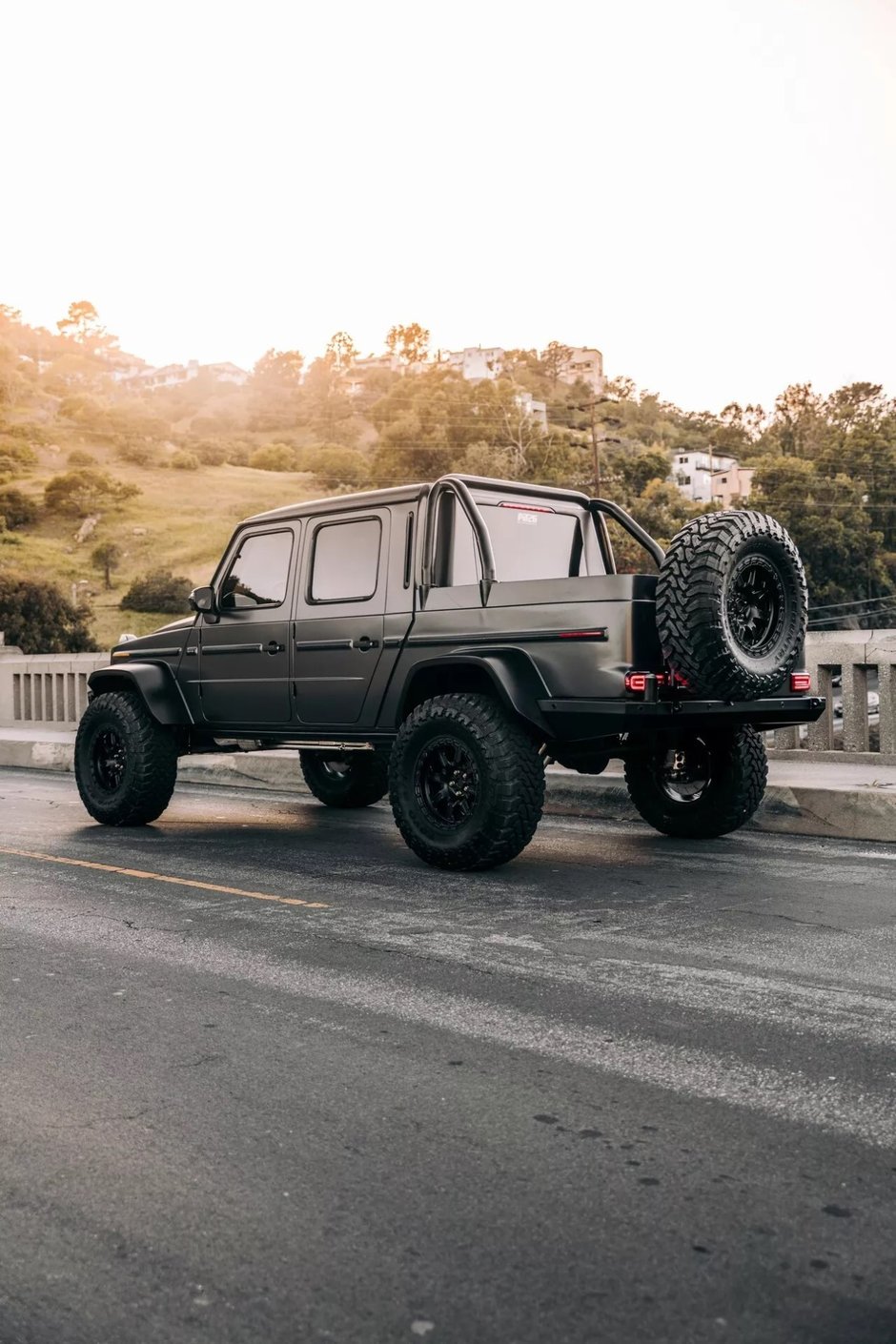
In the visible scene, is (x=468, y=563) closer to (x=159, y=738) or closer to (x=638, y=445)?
(x=159, y=738)

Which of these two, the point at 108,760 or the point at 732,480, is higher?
the point at 732,480

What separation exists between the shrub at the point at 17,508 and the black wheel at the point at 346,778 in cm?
10804

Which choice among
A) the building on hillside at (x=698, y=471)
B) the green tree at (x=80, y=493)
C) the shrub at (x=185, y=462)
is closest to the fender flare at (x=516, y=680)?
the green tree at (x=80, y=493)

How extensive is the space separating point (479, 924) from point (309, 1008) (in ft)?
5.36

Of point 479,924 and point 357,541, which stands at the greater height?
point 357,541

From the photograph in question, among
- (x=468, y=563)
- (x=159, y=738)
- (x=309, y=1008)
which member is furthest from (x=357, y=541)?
(x=309, y=1008)

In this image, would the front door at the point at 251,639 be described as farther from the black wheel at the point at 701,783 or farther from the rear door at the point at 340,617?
the black wheel at the point at 701,783

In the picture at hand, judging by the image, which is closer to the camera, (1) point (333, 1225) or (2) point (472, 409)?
(1) point (333, 1225)

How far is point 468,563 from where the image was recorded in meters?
8.41

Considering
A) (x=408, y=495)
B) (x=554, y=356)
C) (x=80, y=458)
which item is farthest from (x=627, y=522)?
(x=554, y=356)

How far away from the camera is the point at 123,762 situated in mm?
10312

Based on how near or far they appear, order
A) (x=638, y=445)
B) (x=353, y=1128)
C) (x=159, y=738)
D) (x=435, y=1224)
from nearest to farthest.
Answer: (x=435, y=1224)
(x=353, y=1128)
(x=159, y=738)
(x=638, y=445)

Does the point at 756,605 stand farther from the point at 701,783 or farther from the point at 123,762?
the point at 123,762

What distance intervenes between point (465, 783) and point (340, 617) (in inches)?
66.8
